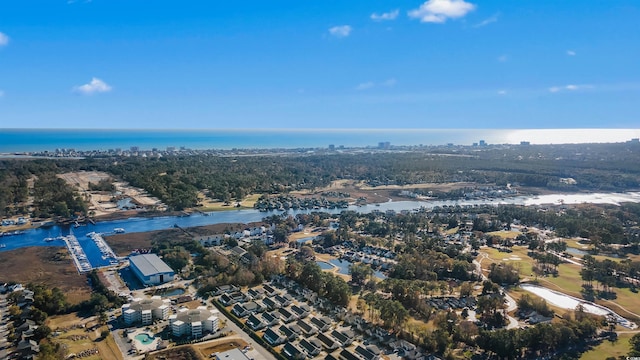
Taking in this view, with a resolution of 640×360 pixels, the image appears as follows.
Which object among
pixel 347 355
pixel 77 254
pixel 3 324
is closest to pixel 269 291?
pixel 347 355

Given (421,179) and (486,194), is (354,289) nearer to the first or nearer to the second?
(486,194)

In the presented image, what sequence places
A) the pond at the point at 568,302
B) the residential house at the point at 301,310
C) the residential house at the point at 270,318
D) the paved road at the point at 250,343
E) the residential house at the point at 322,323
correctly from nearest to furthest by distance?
1. the paved road at the point at 250,343
2. the residential house at the point at 322,323
3. the residential house at the point at 270,318
4. the residential house at the point at 301,310
5. the pond at the point at 568,302

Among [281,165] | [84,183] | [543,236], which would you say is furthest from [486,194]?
[84,183]

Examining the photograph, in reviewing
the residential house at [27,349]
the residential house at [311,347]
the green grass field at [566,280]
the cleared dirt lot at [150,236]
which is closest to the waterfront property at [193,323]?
the residential house at [311,347]

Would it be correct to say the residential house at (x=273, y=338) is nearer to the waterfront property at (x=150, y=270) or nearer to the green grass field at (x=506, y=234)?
the waterfront property at (x=150, y=270)

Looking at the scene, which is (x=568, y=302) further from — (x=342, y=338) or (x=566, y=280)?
(x=342, y=338)

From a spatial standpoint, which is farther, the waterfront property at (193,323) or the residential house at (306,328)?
the residential house at (306,328)
